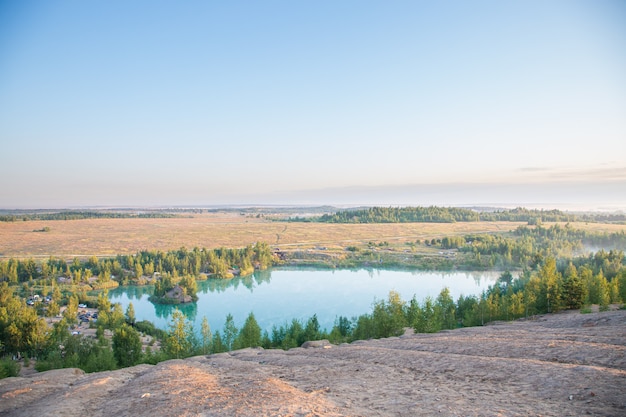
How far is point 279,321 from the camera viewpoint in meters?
43.9

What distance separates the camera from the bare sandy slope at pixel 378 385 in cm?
691

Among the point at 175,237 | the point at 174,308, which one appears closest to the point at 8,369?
the point at 174,308

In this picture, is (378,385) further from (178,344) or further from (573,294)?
(573,294)

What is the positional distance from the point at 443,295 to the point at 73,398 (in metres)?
31.1

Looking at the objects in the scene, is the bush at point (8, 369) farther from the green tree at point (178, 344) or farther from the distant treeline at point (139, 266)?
the distant treeline at point (139, 266)

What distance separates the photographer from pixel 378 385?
8633 mm

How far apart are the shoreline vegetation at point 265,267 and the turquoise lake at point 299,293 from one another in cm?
311

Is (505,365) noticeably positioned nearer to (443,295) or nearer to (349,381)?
(349,381)

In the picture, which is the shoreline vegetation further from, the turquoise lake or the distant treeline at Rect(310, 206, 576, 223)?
the distant treeline at Rect(310, 206, 576, 223)

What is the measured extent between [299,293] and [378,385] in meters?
50.6

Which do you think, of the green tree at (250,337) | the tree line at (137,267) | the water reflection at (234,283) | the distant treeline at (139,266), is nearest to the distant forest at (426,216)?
the distant treeline at (139,266)

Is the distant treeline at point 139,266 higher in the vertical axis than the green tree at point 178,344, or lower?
lower

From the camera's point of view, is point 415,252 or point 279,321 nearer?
point 279,321

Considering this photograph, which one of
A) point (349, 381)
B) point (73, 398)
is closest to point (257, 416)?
point (349, 381)
